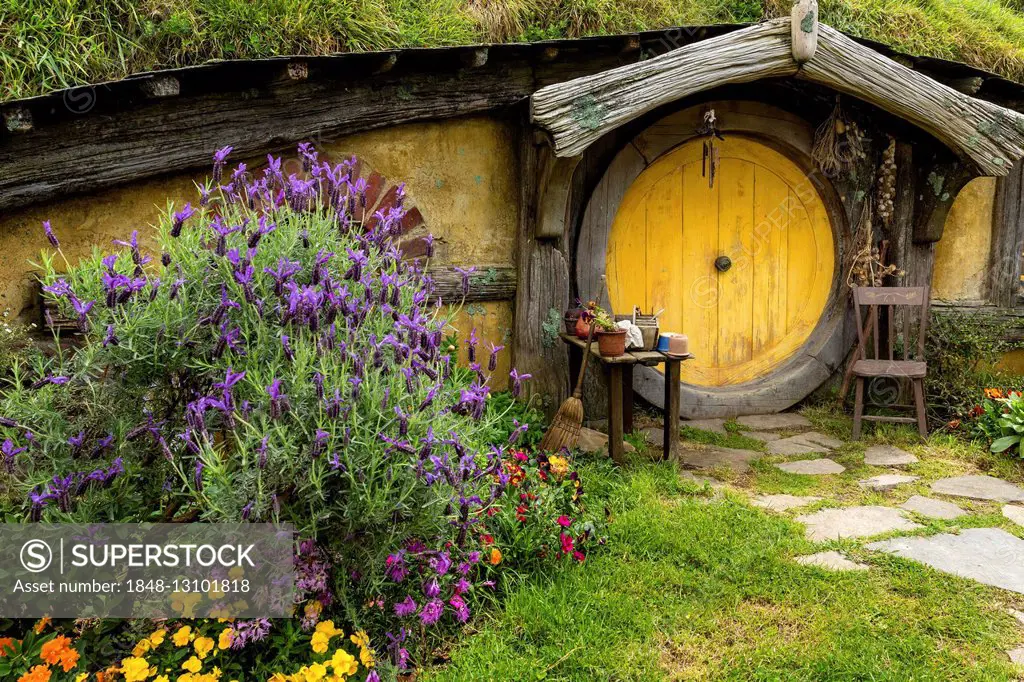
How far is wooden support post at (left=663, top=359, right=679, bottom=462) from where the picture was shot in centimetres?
442

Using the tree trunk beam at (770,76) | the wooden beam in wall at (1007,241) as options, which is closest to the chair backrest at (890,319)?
the wooden beam in wall at (1007,241)

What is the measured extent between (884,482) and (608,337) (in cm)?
184

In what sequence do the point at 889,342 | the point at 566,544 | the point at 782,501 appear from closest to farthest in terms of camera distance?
the point at 566,544 → the point at 782,501 → the point at 889,342

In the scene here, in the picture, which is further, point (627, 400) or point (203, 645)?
point (627, 400)

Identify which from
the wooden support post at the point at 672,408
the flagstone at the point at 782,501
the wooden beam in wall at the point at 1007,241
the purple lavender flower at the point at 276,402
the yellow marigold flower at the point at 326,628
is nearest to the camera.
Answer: the purple lavender flower at the point at 276,402

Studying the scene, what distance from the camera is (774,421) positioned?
5582 millimetres

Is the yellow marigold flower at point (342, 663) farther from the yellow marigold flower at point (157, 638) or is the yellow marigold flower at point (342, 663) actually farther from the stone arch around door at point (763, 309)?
the stone arch around door at point (763, 309)

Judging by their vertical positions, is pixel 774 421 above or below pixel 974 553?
above

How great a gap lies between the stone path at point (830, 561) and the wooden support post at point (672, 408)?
48.5 inches

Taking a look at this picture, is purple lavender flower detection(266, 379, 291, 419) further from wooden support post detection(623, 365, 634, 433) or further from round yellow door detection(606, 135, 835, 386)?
round yellow door detection(606, 135, 835, 386)

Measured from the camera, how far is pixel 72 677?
85.4 inches

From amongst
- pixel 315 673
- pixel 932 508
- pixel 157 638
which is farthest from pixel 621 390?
pixel 157 638

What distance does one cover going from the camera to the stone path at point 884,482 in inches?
166

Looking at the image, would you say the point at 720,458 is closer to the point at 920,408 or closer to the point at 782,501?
the point at 782,501
